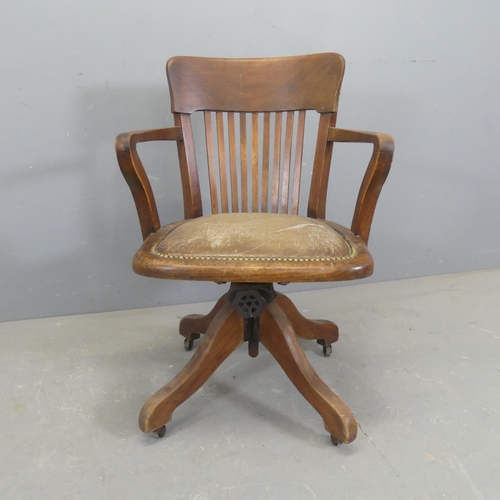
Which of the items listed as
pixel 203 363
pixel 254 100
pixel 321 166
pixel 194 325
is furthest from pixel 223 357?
pixel 254 100

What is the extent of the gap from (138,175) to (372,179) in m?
0.49

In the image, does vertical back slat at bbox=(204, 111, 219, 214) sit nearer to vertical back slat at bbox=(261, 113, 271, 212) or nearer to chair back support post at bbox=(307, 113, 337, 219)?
vertical back slat at bbox=(261, 113, 271, 212)

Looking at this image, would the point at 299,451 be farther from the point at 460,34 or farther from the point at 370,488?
the point at 460,34

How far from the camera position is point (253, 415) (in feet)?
3.53

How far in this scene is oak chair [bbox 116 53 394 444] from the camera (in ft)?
2.76

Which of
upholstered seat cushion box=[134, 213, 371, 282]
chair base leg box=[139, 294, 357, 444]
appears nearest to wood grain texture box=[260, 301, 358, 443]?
chair base leg box=[139, 294, 357, 444]

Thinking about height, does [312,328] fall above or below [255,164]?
below

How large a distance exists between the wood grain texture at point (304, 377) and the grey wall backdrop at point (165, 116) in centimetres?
68

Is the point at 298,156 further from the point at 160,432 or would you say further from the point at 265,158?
the point at 160,432

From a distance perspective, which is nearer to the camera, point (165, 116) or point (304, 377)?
point (304, 377)

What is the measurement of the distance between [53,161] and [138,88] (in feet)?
1.19

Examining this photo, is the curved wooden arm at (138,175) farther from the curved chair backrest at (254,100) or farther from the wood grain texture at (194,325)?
the wood grain texture at (194,325)

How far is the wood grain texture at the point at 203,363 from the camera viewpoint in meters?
1.00

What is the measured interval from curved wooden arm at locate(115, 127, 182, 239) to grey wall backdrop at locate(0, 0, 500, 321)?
1.63 ft
